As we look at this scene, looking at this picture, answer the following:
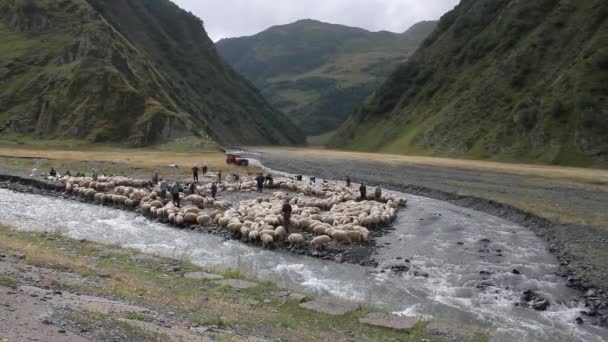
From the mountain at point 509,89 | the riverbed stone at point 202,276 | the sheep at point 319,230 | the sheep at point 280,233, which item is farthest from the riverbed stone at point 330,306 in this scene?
the mountain at point 509,89

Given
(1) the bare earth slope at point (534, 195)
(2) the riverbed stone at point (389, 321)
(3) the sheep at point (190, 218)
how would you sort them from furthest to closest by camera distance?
1. (3) the sheep at point (190, 218)
2. (1) the bare earth slope at point (534, 195)
3. (2) the riverbed stone at point (389, 321)

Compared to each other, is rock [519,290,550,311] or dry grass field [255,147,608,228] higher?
dry grass field [255,147,608,228]

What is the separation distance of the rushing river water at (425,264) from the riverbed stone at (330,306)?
1684 mm

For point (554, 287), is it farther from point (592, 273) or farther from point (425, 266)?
point (425, 266)

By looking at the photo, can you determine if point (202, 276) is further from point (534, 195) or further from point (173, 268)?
point (534, 195)

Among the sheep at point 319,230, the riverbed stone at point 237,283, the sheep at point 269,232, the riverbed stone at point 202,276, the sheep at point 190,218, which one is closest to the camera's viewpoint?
the riverbed stone at point 237,283

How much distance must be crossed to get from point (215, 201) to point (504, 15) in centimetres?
10769

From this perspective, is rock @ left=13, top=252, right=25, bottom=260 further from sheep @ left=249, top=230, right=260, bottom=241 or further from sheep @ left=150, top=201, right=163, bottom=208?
sheep @ left=150, top=201, right=163, bottom=208

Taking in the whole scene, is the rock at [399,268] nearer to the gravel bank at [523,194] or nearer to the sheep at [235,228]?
the gravel bank at [523,194]

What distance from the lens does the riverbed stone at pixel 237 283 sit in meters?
17.8

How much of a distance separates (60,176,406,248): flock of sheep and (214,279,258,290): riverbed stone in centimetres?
812

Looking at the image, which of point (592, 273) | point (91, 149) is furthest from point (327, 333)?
point (91, 149)

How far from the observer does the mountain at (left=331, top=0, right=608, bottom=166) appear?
7744cm

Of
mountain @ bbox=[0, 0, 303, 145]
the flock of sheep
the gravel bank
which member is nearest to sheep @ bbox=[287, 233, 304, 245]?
the flock of sheep
